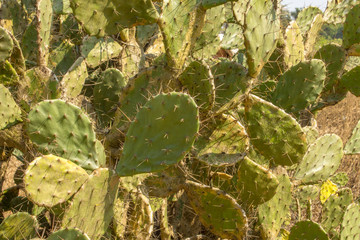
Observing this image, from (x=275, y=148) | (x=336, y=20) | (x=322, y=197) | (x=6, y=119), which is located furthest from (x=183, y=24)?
(x=336, y=20)

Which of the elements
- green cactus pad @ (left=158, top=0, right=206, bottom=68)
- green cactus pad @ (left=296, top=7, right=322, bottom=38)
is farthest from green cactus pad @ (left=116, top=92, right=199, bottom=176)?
green cactus pad @ (left=296, top=7, right=322, bottom=38)

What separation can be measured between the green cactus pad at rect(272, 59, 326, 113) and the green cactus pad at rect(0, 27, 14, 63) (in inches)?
47.7

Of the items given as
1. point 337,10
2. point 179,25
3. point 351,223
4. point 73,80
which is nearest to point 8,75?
point 73,80

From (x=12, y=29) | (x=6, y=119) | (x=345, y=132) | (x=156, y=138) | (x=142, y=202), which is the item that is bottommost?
(x=345, y=132)

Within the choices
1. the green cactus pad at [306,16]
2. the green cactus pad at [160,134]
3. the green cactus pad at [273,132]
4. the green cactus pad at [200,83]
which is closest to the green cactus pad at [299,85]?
the green cactus pad at [273,132]

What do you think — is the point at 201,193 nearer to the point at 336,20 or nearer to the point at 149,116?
the point at 149,116

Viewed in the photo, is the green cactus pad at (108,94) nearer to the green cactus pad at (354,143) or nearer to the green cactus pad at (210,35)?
the green cactus pad at (210,35)

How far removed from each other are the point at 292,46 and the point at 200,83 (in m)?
0.93

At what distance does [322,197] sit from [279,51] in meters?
1.00

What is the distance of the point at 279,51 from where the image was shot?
91.1 inches

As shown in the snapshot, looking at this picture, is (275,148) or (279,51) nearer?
(275,148)

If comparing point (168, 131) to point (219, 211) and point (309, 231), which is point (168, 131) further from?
point (309, 231)

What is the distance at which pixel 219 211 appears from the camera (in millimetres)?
1718

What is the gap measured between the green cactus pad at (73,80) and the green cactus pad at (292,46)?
1.07 metres
